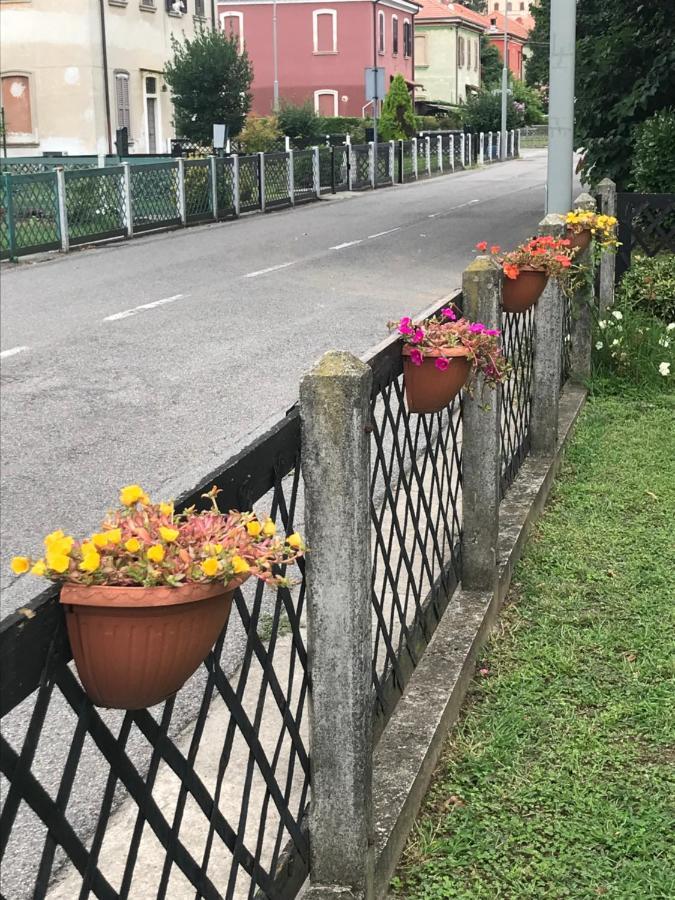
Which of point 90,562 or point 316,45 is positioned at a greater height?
point 316,45

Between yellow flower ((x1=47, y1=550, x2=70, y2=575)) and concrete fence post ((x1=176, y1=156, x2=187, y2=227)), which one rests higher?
yellow flower ((x1=47, y1=550, x2=70, y2=575))

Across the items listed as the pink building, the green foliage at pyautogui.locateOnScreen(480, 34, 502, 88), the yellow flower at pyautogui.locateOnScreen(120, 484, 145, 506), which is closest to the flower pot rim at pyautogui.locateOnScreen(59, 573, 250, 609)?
the yellow flower at pyautogui.locateOnScreen(120, 484, 145, 506)

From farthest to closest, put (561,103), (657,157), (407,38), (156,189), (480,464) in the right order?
(407,38), (156,189), (657,157), (561,103), (480,464)

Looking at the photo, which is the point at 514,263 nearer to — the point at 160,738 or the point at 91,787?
the point at 91,787

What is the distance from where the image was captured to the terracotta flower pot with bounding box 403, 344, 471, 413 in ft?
13.1

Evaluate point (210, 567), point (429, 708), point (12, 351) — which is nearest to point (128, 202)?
point (12, 351)

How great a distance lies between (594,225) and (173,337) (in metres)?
4.97

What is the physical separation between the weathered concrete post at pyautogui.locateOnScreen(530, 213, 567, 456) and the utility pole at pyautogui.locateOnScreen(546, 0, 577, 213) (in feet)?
12.7

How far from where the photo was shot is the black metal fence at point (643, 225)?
10578 millimetres

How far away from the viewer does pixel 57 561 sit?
5.59ft

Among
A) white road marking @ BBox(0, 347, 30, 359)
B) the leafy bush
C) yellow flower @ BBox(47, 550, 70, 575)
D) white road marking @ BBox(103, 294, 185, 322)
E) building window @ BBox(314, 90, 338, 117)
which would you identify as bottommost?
white road marking @ BBox(103, 294, 185, 322)

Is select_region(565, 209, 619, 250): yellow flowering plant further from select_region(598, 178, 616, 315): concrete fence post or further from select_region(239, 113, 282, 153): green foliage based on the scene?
select_region(239, 113, 282, 153): green foliage

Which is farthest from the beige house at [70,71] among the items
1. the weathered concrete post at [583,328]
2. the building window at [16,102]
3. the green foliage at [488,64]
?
the green foliage at [488,64]

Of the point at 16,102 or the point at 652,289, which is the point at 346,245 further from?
the point at 16,102
